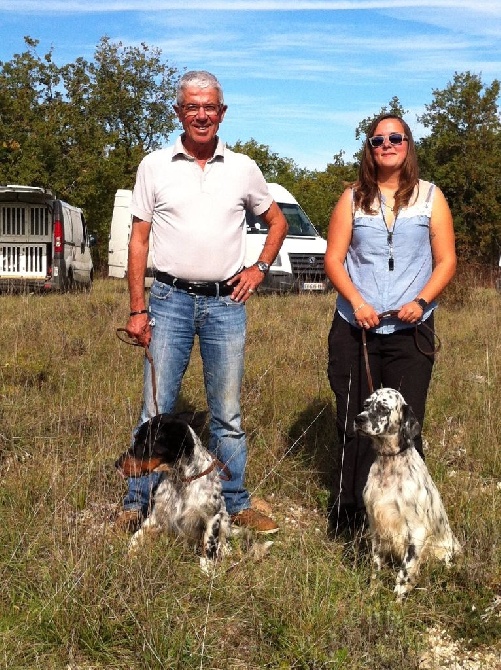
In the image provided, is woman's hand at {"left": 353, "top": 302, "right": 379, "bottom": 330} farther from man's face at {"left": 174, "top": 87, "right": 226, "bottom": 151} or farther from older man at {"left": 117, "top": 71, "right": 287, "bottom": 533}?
man's face at {"left": 174, "top": 87, "right": 226, "bottom": 151}

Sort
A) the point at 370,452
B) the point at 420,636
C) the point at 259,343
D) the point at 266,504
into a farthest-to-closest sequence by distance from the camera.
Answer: the point at 259,343, the point at 266,504, the point at 370,452, the point at 420,636

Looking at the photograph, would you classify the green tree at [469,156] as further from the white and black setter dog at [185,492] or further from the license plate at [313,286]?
the white and black setter dog at [185,492]

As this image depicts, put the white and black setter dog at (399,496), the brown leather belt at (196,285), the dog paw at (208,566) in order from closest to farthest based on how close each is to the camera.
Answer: the dog paw at (208,566) < the white and black setter dog at (399,496) < the brown leather belt at (196,285)

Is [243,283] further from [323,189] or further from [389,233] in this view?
Result: [323,189]

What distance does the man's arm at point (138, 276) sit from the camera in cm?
434

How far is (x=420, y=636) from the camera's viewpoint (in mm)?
3590

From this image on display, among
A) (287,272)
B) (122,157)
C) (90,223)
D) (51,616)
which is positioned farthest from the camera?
(122,157)

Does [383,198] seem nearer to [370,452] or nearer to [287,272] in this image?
[370,452]

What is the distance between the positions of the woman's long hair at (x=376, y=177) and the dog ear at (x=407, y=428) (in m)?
1.00

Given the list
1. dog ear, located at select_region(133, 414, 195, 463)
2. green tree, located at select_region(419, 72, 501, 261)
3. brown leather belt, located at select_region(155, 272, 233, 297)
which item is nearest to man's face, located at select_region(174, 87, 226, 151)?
brown leather belt, located at select_region(155, 272, 233, 297)

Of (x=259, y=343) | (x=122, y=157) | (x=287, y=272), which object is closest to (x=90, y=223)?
(x=122, y=157)

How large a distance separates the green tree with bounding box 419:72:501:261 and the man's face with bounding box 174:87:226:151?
1095 inches

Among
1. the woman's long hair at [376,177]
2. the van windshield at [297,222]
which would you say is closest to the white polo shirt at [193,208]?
the woman's long hair at [376,177]

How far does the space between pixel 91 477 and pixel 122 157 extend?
92.9 ft
